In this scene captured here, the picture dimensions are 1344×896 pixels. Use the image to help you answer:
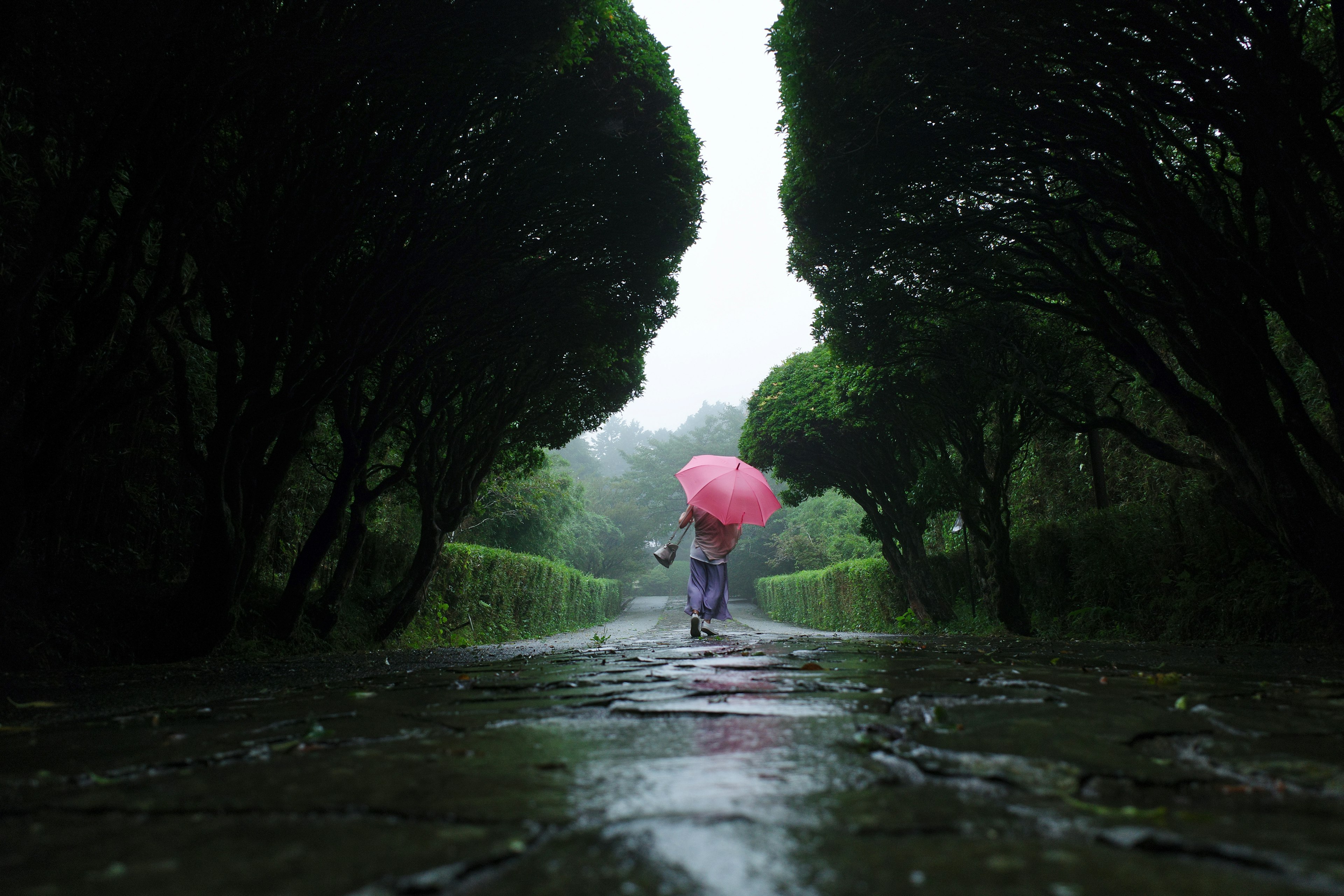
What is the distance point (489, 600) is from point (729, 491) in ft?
24.5

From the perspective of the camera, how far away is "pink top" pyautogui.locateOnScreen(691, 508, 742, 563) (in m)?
10.2

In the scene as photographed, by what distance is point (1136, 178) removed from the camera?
5801 millimetres

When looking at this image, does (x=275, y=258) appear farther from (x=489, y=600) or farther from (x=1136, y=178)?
(x=489, y=600)

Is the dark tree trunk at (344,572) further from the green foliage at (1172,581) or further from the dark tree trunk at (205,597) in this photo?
the green foliage at (1172,581)

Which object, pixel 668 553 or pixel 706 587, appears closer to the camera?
pixel 668 553

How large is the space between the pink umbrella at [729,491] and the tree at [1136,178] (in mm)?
3654

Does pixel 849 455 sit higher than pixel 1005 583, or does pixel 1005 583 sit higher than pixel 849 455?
pixel 849 455

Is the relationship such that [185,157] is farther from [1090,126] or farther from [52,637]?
[1090,126]

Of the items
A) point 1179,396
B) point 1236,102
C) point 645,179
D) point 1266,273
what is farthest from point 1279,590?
point 645,179

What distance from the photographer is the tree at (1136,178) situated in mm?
5074

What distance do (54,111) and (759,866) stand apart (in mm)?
6539

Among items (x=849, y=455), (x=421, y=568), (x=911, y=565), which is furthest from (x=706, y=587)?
(x=849, y=455)

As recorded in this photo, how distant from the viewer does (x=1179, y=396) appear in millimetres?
6484

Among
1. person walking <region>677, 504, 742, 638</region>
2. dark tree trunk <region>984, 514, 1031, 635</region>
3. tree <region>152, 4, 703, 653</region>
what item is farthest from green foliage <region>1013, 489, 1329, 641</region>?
tree <region>152, 4, 703, 653</region>
